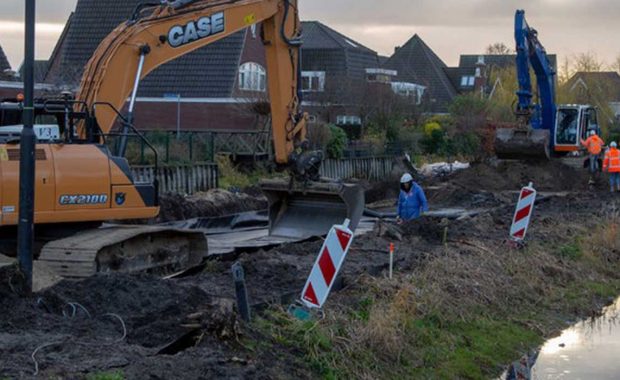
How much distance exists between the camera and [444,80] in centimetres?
7319

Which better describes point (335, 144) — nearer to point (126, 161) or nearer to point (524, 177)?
point (524, 177)

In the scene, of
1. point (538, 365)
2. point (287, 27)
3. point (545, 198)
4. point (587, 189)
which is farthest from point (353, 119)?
point (538, 365)

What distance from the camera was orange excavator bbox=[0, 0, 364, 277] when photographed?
1342 centimetres

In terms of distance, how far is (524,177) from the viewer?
3400 centimetres

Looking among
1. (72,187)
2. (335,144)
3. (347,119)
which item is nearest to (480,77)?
(347,119)

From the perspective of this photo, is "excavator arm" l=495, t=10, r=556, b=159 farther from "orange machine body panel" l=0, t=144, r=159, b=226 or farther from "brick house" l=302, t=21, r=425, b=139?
"orange machine body panel" l=0, t=144, r=159, b=226

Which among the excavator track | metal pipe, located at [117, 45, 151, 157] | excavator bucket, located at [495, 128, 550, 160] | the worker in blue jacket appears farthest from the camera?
excavator bucket, located at [495, 128, 550, 160]

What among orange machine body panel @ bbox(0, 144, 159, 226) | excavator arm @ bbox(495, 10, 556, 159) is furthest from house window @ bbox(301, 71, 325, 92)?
orange machine body panel @ bbox(0, 144, 159, 226)

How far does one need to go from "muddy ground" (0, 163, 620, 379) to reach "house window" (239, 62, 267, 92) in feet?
84.1

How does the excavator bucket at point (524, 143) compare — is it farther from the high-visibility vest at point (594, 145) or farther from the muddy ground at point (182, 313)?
the muddy ground at point (182, 313)

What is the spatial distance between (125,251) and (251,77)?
2964 centimetres

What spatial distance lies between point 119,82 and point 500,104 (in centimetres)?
3704

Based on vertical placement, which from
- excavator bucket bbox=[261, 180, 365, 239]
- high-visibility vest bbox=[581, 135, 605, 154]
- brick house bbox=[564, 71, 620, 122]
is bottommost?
excavator bucket bbox=[261, 180, 365, 239]

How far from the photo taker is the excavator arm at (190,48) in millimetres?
15156
